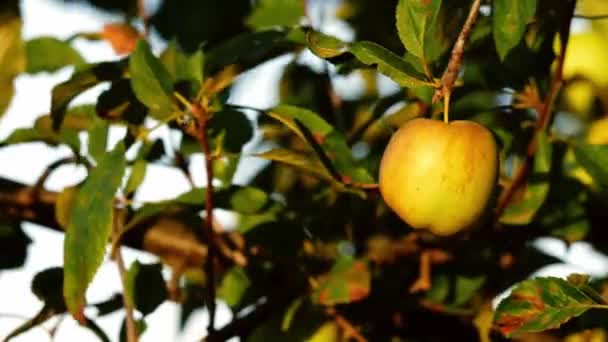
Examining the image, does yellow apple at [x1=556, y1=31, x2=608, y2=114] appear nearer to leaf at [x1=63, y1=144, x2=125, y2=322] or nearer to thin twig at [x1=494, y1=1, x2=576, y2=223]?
thin twig at [x1=494, y1=1, x2=576, y2=223]

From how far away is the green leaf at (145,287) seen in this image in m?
1.24

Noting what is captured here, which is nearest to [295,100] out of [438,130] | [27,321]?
[27,321]

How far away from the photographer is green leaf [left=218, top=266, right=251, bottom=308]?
1.37 m

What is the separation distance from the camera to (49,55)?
4.77ft

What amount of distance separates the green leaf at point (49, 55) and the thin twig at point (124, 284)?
0.88ft

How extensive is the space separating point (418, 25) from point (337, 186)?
1.04 ft

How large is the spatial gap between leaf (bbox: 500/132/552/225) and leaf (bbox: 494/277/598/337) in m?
0.24

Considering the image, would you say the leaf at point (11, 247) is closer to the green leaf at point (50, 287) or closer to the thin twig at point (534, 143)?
the green leaf at point (50, 287)

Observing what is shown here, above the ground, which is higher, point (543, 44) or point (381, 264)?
point (543, 44)

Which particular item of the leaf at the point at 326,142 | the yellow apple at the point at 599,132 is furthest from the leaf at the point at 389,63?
the yellow apple at the point at 599,132

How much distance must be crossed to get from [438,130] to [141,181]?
453 millimetres

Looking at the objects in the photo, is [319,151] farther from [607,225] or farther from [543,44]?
[607,225]

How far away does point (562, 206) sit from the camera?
139 cm

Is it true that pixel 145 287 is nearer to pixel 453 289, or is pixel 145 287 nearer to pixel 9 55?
pixel 9 55
